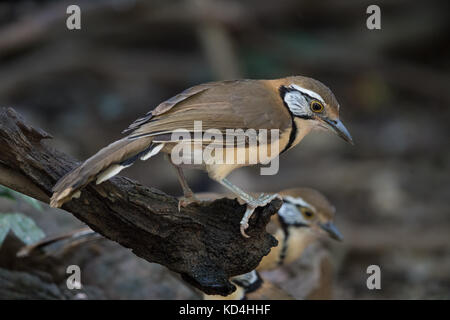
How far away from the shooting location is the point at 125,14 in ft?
31.0

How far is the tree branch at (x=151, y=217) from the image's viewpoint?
152 inches

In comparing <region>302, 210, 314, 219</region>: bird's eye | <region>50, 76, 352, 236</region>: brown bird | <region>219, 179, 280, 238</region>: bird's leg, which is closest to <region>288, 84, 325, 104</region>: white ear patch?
<region>50, 76, 352, 236</region>: brown bird

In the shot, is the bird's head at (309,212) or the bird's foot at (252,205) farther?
the bird's head at (309,212)

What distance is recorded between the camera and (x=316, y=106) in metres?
4.51

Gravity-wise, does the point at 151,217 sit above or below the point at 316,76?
below

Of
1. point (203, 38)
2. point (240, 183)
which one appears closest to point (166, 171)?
point (240, 183)

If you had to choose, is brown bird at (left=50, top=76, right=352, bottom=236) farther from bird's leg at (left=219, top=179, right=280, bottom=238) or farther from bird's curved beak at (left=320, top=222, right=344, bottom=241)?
bird's curved beak at (left=320, top=222, right=344, bottom=241)

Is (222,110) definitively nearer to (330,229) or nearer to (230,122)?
(230,122)

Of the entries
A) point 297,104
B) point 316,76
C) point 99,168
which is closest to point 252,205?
point 297,104

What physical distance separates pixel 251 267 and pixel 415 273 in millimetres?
4221

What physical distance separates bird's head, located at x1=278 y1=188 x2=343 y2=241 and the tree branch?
1.67 meters

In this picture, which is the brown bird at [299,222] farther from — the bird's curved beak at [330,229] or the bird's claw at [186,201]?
the bird's claw at [186,201]

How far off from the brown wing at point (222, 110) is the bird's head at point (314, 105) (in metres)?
0.09

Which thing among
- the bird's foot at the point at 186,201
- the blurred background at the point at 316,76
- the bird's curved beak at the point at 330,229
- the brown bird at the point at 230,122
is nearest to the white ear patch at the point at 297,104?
the brown bird at the point at 230,122
